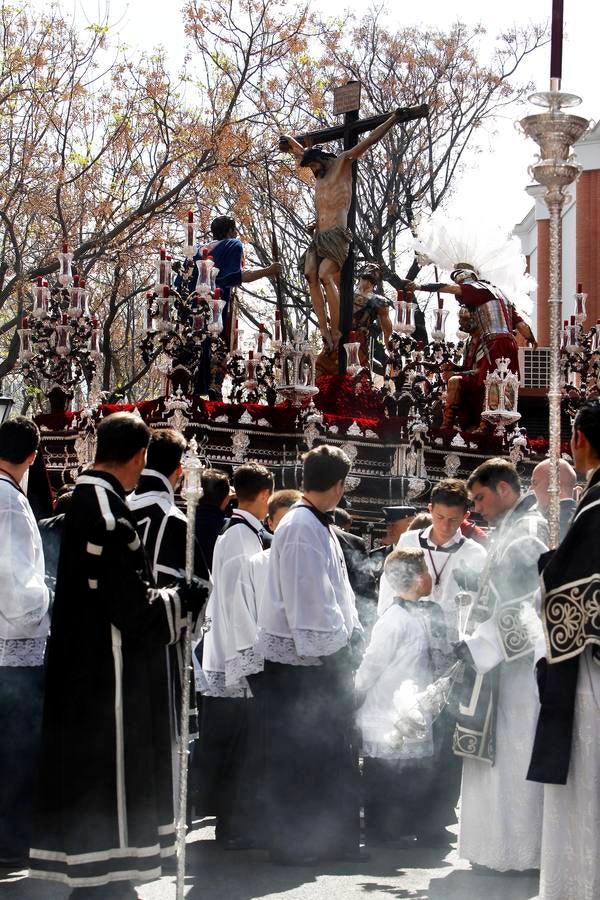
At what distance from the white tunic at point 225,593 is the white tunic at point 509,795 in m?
1.42

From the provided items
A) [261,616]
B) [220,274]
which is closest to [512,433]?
[220,274]

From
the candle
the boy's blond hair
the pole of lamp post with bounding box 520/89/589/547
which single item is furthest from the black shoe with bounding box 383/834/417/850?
the candle

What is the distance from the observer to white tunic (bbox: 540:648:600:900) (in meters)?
4.86

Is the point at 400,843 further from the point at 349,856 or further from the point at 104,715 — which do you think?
the point at 104,715

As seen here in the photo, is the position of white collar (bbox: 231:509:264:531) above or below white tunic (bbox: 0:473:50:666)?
above

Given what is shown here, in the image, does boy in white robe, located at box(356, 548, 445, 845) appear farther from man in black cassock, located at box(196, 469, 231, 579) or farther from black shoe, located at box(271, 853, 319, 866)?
man in black cassock, located at box(196, 469, 231, 579)

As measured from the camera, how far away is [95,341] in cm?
1542

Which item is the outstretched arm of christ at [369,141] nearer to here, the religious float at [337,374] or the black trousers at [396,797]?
the religious float at [337,374]

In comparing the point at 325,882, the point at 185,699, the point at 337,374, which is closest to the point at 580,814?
the point at 185,699

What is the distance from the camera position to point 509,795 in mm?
6430

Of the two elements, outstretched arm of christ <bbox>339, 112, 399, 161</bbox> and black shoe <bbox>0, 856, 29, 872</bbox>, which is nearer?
black shoe <bbox>0, 856, 29, 872</bbox>

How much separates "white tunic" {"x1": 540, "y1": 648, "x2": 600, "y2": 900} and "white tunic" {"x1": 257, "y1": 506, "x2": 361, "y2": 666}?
1.75 m

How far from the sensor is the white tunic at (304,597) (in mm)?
6453

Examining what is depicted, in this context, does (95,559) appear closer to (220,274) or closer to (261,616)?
(261,616)
